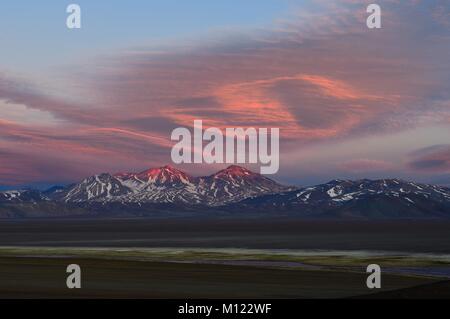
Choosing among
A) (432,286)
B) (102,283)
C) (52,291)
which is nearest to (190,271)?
(102,283)

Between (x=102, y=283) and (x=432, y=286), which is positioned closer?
(x=432, y=286)

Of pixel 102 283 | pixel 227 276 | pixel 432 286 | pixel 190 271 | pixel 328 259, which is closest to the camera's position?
pixel 432 286

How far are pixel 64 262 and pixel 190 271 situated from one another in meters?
18.6

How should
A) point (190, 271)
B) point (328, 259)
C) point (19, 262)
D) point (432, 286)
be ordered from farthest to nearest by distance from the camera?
point (328, 259)
point (19, 262)
point (190, 271)
point (432, 286)

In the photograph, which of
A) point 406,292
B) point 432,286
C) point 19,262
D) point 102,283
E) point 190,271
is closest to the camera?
point 406,292

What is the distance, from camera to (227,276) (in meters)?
63.8

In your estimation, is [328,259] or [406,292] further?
[328,259]

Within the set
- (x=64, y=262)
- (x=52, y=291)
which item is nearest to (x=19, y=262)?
(x=64, y=262)

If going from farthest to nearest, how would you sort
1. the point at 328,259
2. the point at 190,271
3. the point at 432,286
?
the point at 328,259 < the point at 190,271 < the point at 432,286

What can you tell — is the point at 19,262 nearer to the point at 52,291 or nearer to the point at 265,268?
the point at 265,268
